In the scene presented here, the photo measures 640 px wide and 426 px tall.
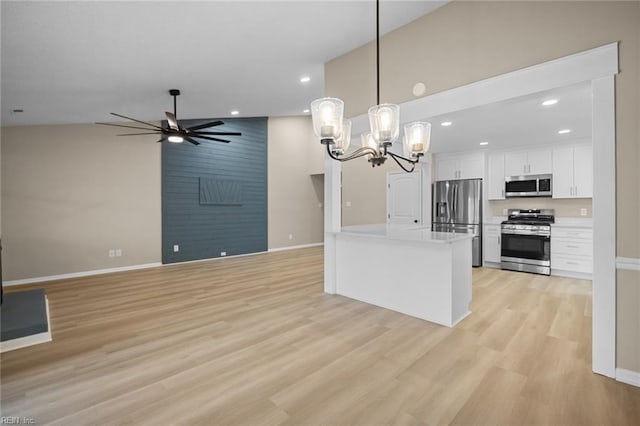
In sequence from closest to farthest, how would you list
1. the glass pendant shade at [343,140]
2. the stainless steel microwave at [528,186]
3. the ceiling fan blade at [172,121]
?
the glass pendant shade at [343,140], the ceiling fan blade at [172,121], the stainless steel microwave at [528,186]

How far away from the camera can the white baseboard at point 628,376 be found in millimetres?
2055

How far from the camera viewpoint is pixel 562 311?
11.4 feet

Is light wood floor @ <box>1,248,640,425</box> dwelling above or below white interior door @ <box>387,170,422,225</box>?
below

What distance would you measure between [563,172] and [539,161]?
0.44 meters

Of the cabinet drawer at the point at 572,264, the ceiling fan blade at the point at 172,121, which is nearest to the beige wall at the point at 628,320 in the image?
the cabinet drawer at the point at 572,264

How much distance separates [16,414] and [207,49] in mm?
3469

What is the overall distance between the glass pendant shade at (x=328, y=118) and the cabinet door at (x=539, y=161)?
→ 5295 mm

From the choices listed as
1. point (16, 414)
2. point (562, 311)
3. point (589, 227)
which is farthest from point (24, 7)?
point (589, 227)

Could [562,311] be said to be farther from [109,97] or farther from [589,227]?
[109,97]

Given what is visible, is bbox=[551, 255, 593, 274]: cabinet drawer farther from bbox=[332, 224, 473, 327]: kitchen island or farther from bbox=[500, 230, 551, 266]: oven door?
bbox=[332, 224, 473, 327]: kitchen island

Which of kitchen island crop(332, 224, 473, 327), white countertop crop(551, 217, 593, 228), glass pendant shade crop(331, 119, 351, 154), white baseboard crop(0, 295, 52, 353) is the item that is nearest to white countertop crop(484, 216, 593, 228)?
white countertop crop(551, 217, 593, 228)

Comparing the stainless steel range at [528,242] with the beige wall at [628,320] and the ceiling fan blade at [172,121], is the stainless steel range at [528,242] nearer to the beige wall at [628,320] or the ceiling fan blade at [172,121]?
the beige wall at [628,320]

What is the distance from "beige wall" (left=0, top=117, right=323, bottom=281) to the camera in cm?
498

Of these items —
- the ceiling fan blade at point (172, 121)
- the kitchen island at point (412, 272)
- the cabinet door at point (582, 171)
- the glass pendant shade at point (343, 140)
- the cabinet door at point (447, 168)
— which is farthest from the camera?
the cabinet door at point (447, 168)
